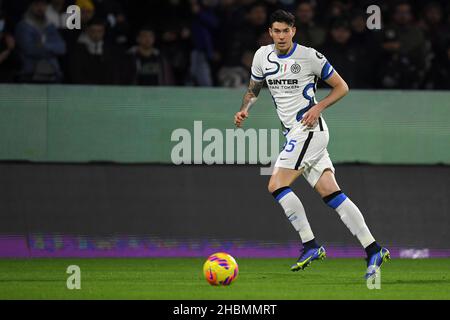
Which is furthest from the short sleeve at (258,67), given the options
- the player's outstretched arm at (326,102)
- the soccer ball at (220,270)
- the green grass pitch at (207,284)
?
the soccer ball at (220,270)

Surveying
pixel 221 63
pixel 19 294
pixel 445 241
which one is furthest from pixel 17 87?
pixel 445 241

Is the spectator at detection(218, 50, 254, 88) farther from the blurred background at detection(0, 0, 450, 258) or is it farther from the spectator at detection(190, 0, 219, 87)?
the spectator at detection(190, 0, 219, 87)

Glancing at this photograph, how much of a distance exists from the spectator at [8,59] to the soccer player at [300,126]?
12.8ft

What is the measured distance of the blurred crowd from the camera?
13.5 metres

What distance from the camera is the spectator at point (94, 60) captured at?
13438 millimetres

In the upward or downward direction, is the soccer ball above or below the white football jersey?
below

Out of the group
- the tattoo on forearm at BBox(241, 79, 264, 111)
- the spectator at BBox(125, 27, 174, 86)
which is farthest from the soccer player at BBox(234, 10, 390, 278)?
the spectator at BBox(125, 27, 174, 86)

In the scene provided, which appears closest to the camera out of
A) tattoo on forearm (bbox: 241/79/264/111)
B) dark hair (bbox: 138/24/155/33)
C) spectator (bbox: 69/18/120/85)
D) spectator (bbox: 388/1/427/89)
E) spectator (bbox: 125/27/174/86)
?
tattoo on forearm (bbox: 241/79/264/111)

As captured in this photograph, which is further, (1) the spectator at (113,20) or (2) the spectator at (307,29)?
(2) the spectator at (307,29)

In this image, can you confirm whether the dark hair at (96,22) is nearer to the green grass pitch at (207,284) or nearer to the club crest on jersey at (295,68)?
the green grass pitch at (207,284)

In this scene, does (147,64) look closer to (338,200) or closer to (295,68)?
(295,68)

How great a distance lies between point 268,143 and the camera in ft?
44.3

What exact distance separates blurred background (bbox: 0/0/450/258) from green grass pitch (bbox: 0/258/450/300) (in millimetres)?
455

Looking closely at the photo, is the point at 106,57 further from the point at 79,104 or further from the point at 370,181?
the point at 370,181
